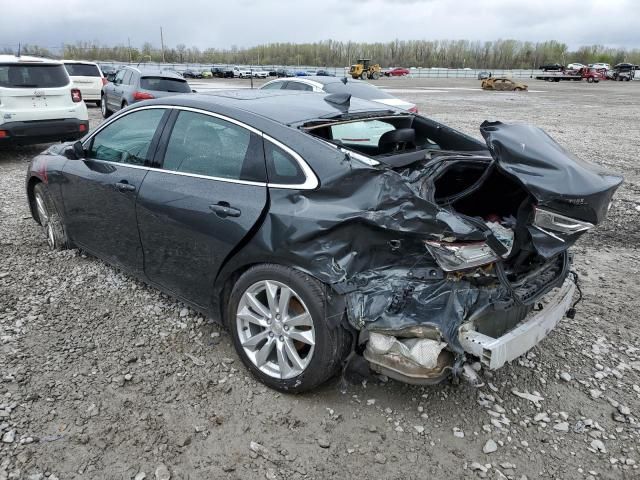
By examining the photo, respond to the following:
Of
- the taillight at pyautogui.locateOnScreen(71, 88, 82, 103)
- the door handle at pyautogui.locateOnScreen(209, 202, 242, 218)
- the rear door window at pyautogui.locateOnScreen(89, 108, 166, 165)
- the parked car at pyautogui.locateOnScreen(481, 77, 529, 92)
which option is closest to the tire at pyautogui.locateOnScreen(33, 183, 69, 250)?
the rear door window at pyautogui.locateOnScreen(89, 108, 166, 165)

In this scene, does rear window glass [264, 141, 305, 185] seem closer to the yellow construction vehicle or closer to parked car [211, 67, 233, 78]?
the yellow construction vehicle

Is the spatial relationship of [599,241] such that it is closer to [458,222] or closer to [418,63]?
[458,222]

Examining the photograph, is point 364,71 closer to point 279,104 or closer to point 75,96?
point 75,96

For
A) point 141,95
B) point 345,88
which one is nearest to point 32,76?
point 141,95

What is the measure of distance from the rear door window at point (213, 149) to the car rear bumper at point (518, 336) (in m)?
1.44

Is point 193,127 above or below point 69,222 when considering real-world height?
above

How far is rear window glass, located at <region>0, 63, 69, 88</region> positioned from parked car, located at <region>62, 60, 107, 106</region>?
355 inches

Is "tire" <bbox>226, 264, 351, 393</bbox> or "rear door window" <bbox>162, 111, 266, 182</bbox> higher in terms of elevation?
"rear door window" <bbox>162, 111, 266, 182</bbox>

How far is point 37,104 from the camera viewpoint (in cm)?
A: 909

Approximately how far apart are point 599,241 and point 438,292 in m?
3.82

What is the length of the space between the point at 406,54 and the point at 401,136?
134m

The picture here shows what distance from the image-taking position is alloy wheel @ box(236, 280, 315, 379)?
2834mm

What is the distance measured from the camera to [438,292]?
2605 millimetres

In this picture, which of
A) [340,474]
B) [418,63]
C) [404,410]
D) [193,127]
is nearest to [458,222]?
[404,410]
